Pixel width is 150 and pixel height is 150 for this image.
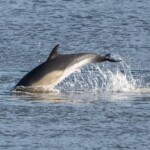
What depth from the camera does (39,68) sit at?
2242cm

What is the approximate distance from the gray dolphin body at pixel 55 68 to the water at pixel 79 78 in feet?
0.83

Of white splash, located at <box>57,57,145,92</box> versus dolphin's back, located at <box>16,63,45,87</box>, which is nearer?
dolphin's back, located at <box>16,63,45,87</box>

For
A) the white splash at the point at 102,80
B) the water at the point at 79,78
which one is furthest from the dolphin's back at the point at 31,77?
the white splash at the point at 102,80

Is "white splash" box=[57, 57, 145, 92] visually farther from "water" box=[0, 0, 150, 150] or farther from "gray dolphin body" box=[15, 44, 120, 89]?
"gray dolphin body" box=[15, 44, 120, 89]

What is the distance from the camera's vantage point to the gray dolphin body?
22250 millimetres

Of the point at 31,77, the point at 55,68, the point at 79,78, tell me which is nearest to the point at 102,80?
the point at 79,78

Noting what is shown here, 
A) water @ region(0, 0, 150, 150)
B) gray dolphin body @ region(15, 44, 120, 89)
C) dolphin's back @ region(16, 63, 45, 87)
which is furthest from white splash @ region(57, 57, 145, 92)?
dolphin's back @ region(16, 63, 45, 87)

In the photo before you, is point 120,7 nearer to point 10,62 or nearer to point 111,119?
point 10,62

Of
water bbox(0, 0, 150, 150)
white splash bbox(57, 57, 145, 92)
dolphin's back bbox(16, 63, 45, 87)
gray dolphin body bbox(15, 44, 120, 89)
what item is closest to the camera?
water bbox(0, 0, 150, 150)

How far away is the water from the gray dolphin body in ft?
0.83

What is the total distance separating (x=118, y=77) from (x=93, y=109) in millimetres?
3640

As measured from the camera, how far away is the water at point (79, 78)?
57.7 ft

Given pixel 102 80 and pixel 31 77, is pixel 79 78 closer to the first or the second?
pixel 102 80

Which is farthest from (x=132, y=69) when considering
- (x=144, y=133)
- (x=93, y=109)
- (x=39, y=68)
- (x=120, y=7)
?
(x=120, y=7)
